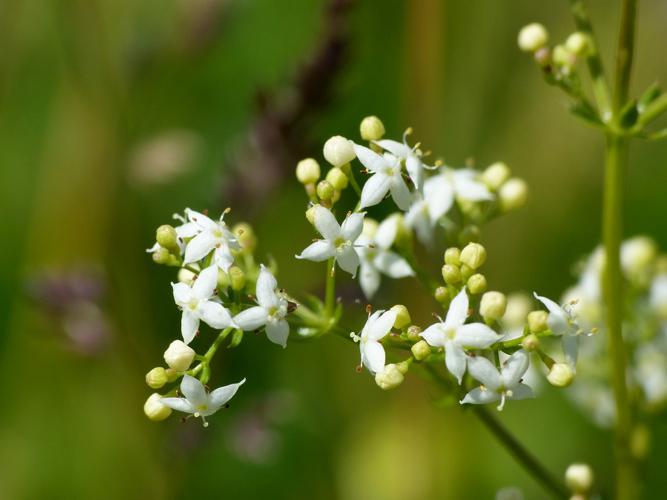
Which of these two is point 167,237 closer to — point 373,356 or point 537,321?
point 373,356

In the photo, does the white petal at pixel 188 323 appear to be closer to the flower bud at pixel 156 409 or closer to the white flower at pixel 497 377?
the flower bud at pixel 156 409

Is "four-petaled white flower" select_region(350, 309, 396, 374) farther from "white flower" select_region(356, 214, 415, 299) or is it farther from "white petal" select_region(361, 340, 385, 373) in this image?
"white flower" select_region(356, 214, 415, 299)

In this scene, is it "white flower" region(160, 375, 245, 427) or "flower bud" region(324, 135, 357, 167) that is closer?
"white flower" region(160, 375, 245, 427)

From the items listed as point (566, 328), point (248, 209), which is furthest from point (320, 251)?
point (248, 209)

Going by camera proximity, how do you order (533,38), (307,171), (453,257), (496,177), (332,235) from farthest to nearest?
(496,177), (533,38), (307,171), (453,257), (332,235)

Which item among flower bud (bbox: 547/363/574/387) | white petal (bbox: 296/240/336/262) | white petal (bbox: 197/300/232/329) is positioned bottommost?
flower bud (bbox: 547/363/574/387)

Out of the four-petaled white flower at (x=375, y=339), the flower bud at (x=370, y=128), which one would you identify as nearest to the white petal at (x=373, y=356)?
the four-petaled white flower at (x=375, y=339)

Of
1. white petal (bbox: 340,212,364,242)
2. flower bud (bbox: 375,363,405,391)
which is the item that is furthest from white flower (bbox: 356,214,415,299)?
flower bud (bbox: 375,363,405,391)
